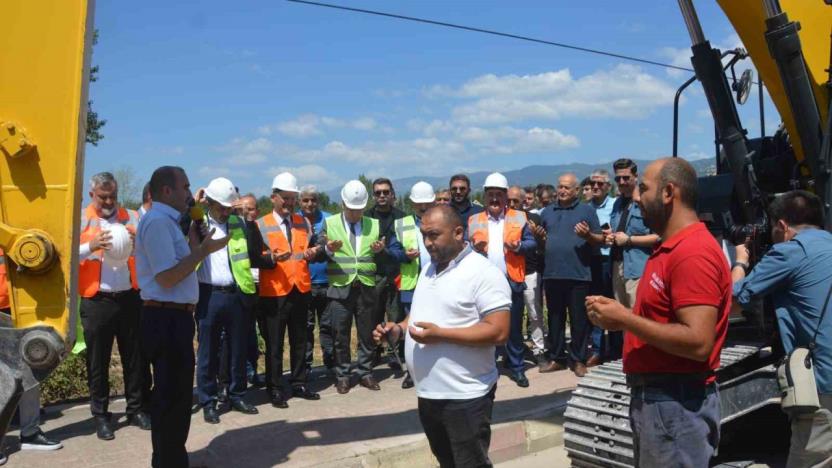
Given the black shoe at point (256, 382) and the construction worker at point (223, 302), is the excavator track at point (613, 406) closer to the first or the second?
the construction worker at point (223, 302)

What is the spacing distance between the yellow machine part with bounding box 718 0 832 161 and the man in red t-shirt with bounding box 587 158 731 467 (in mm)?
2343

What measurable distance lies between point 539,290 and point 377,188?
2.53 meters

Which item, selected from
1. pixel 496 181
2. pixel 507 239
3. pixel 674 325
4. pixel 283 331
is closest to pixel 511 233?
pixel 507 239

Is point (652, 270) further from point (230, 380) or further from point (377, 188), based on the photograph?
point (377, 188)

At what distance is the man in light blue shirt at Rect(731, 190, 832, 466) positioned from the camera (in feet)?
14.3

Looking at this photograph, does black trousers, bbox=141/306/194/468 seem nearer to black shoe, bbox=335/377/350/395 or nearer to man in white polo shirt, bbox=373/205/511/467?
man in white polo shirt, bbox=373/205/511/467

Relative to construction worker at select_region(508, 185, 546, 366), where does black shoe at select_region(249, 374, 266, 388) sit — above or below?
below

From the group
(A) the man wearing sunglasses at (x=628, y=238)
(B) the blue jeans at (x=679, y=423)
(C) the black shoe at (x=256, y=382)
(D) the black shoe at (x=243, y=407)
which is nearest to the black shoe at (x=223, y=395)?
(D) the black shoe at (x=243, y=407)

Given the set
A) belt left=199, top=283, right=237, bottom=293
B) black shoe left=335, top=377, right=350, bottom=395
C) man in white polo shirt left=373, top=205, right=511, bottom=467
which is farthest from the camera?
black shoe left=335, top=377, right=350, bottom=395

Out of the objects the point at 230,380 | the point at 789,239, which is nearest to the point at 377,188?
the point at 230,380

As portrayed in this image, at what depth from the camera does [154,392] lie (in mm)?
4844

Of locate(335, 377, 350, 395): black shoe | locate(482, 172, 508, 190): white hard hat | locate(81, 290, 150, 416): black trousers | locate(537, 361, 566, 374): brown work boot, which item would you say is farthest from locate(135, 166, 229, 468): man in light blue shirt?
locate(537, 361, 566, 374): brown work boot

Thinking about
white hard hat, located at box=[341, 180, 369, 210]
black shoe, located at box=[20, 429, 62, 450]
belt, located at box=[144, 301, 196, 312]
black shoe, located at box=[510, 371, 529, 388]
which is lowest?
black shoe, located at box=[510, 371, 529, 388]

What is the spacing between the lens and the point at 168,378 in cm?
482
